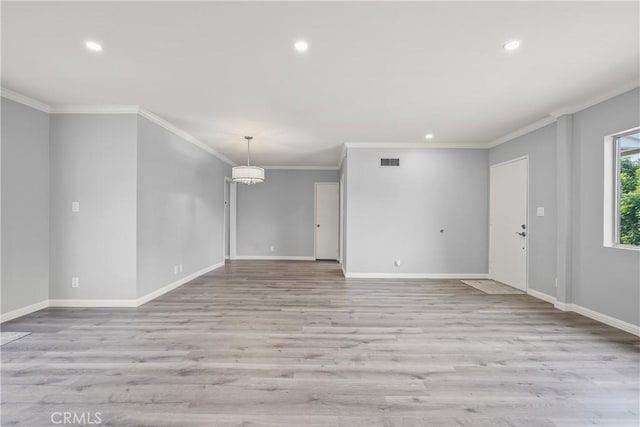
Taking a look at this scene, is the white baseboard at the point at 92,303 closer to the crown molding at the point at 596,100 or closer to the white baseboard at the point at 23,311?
the white baseboard at the point at 23,311

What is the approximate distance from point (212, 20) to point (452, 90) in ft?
7.98

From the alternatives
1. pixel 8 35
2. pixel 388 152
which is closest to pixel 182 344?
pixel 8 35

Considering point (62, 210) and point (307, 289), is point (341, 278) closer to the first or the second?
point (307, 289)

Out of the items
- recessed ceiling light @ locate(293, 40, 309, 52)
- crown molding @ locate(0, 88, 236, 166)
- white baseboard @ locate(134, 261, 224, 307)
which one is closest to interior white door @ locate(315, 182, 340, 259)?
white baseboard @ locate(134, 261, 224, 307)

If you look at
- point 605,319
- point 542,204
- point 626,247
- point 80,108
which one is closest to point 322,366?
point 605,319

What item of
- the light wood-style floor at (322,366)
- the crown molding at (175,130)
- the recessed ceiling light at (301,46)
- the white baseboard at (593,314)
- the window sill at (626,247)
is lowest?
the light wood-style floor at (322,366)

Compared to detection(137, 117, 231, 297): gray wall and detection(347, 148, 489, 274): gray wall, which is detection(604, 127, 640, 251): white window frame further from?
detection(137, 117, 231, 297): gray wall

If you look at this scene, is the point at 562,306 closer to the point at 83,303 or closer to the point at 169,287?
the point at 169,287

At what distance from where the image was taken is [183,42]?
2.19m

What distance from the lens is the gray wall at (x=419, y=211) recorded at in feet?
17.6

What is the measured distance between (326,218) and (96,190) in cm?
525

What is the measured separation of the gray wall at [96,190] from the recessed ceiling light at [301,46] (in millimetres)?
2550

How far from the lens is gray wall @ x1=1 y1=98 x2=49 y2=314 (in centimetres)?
310

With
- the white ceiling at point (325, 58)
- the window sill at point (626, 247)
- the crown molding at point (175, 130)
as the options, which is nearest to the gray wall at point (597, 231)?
the window sill at point (626, 247)
